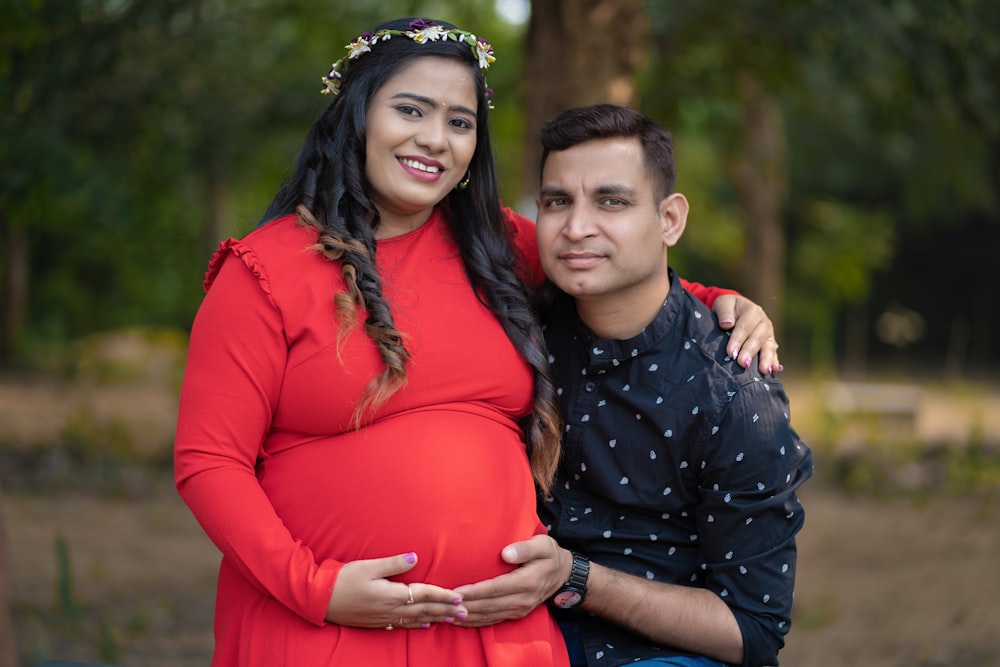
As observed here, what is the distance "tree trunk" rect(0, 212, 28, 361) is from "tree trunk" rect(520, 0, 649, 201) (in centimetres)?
1072

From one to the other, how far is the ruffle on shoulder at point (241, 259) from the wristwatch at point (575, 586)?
2.98 ft

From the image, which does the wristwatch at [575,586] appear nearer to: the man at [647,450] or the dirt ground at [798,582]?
the man at [647,450]

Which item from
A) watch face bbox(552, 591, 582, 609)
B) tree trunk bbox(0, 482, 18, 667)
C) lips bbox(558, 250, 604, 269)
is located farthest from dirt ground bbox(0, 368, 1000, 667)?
lips bbox(558, 250, 604, 269)

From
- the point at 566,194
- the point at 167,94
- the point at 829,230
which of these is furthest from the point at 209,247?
the point at 566,194

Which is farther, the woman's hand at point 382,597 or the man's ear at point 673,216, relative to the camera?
the man's ear at point 673,216

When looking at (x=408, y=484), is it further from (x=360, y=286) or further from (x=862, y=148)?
(x=862, y=148)

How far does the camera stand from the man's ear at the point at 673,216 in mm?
2605

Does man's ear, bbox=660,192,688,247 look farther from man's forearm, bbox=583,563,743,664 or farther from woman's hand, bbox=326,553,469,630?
woman's hand, bbox=326,553,469,630

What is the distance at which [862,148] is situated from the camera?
1708 centimetres

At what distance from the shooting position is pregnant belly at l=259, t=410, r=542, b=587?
7.40ft

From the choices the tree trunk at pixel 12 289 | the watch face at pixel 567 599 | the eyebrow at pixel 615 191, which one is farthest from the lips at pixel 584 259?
the tree trunk at pixel 12 289

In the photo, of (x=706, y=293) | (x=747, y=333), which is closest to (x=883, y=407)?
(x=706, y=293)

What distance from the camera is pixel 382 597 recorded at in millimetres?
2172

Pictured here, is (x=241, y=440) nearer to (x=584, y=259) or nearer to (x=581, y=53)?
(x=584, y=259)
